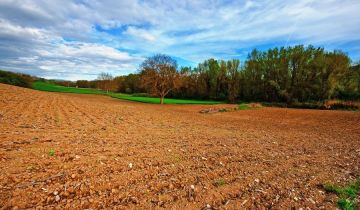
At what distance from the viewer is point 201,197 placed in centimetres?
450

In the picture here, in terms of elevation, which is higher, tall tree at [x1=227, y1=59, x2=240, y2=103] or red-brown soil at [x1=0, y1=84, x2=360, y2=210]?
tall tree at [x1=227, y1=59, x2=240, y2=103]

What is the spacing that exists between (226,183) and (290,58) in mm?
51777

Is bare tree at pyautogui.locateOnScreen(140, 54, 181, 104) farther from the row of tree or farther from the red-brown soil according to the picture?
the red-brown soil

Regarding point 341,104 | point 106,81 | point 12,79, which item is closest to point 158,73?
point 341,104

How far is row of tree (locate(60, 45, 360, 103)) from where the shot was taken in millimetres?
41781

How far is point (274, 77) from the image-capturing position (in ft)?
173

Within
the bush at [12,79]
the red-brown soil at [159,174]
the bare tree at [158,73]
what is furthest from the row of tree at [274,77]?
the bush at [12,79]

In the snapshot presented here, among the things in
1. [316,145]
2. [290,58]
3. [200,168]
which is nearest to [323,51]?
[290,58]

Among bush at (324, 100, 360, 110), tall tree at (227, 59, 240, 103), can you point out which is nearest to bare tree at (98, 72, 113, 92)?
tall tree at (227, 59, 240, 103)

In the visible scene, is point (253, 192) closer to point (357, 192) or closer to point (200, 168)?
point (200, 168)

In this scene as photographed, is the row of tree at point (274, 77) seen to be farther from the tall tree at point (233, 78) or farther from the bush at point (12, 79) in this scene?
the bush at point (12, 79)

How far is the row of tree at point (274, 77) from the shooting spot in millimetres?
41781

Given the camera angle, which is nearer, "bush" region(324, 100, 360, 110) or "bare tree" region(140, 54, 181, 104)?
"bush" region(324, 100, 360, 110)

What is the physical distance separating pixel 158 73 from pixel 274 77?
3060cm
